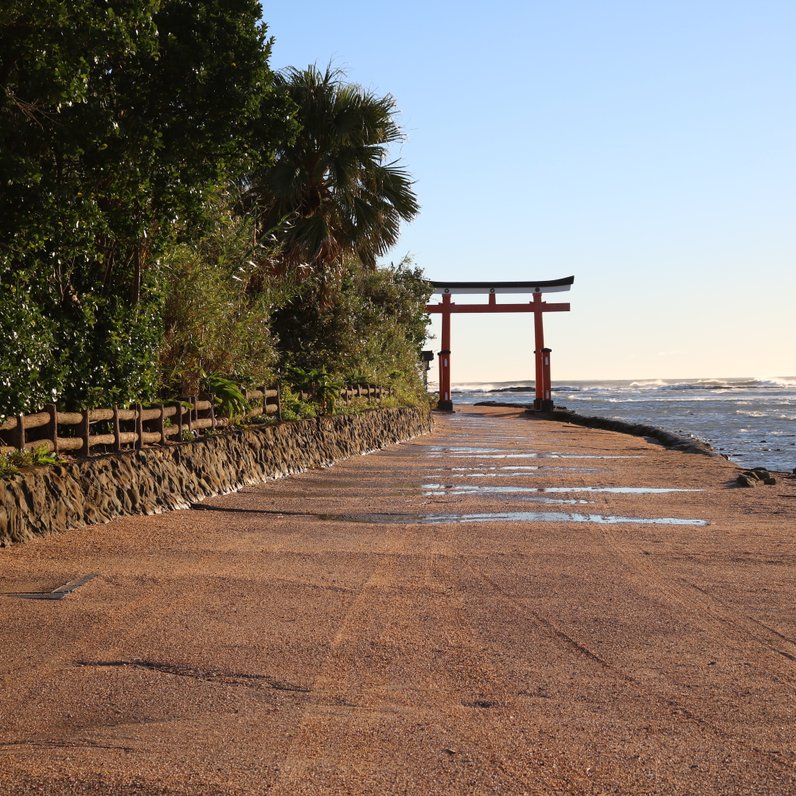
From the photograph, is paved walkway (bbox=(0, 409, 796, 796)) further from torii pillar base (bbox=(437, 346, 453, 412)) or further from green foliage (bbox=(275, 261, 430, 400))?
torii pillar base (bbox=(437, 346, 453, 412))

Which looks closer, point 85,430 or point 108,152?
point 108,152

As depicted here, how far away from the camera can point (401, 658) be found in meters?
5.21

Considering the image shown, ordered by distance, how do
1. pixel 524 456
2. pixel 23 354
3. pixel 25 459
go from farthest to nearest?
pixel 524 456
pixel 25 459
pixel 23 354

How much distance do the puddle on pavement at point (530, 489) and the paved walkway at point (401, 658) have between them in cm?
284

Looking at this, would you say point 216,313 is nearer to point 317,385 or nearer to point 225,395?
point 225,395

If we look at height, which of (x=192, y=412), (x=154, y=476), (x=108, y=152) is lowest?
(x=154, y=476)

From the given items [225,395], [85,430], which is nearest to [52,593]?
[85,430]

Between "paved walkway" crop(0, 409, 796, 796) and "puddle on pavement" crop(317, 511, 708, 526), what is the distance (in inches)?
3.3

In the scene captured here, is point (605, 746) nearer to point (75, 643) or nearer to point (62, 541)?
point (75, 643)

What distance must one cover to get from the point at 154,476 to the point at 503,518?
3.79 meters

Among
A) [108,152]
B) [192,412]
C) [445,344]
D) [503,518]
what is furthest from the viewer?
[445,344]

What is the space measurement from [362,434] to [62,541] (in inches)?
496

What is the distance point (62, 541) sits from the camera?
27.9 ft

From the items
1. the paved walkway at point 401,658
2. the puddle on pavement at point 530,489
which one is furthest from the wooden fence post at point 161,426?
the puddle on pavement at point 530,489
